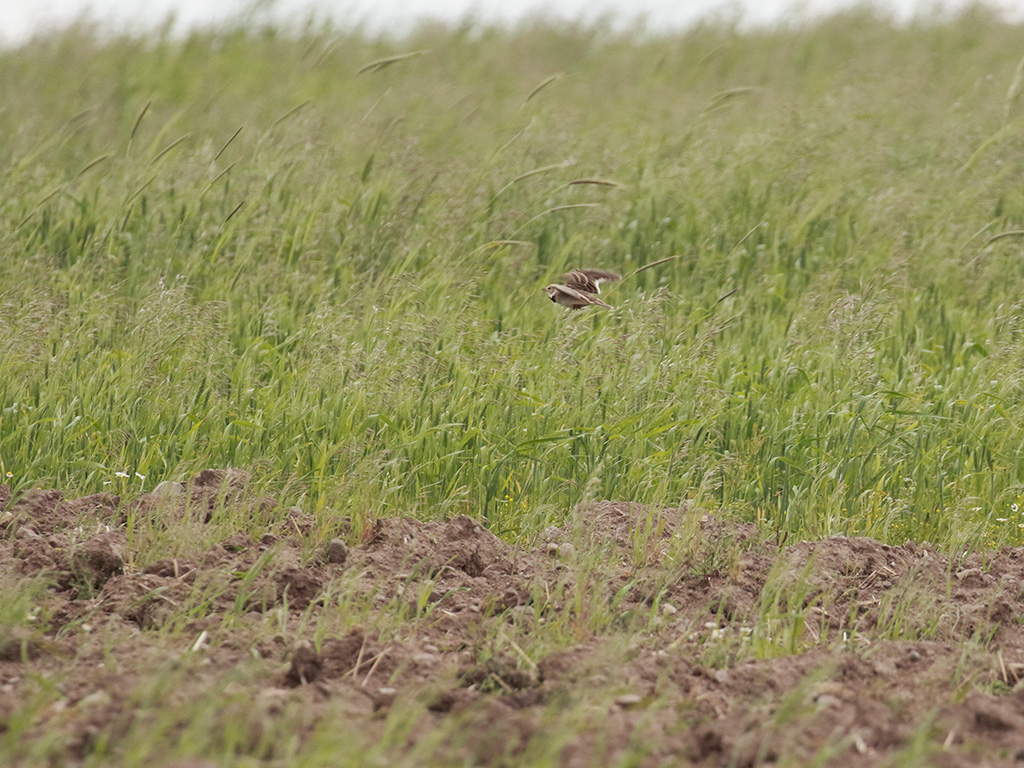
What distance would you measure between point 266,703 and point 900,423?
12.4ft

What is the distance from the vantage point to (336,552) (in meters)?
4.09

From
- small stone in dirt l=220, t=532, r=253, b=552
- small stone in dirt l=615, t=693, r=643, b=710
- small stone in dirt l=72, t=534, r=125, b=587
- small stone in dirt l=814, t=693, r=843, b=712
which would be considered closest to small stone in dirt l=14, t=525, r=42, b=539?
small stone in dirt l=72, t=534, r=125, b=587

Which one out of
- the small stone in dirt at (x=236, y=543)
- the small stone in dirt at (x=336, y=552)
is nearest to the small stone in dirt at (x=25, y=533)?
the small stone in dirt at (x=236, y=543)

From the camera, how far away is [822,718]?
2.89 m

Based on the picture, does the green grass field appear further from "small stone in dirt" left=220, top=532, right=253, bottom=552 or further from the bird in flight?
"small stone in dirt" left=220, top=532, right=253, bottom=552

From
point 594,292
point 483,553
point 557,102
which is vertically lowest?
point 483,553

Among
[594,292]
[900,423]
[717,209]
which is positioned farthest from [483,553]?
[717,209]

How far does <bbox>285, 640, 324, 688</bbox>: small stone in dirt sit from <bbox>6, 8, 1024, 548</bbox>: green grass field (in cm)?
130

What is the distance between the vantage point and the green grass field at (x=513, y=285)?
498 cm

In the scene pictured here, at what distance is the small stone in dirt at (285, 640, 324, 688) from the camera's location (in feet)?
10.2

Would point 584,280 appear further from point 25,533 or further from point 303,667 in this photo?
point 303,667

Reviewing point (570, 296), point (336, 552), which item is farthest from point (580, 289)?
point (336, 552)

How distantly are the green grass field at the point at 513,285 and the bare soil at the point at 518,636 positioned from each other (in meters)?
0.33

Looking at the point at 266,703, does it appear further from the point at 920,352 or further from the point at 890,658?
the point at 920,352
